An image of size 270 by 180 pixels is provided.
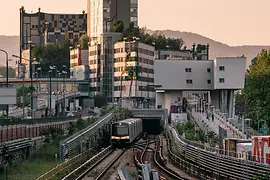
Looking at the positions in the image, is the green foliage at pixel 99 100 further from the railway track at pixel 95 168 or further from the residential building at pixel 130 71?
the railway track at pixel 95 168

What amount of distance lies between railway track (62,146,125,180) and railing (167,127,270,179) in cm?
520

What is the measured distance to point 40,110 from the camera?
96.6m

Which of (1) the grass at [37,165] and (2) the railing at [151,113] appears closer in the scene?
(1) the grass at [37,165]

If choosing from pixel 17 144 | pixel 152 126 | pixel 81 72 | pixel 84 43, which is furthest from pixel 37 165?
pixel 84 43

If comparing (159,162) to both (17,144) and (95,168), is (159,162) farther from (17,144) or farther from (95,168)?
(17,144)

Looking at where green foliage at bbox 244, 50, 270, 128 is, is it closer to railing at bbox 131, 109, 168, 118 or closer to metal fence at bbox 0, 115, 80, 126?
railing at bbox 131, 109, 168, 118

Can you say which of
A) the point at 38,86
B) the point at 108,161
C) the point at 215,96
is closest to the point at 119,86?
the point at 38,86

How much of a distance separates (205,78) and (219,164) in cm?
6288

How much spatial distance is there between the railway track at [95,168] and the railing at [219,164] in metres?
5.20

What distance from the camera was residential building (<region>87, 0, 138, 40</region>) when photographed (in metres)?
176

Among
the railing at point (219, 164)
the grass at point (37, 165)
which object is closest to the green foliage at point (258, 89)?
the grass at point (37, 165)

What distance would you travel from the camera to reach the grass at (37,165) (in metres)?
41.4

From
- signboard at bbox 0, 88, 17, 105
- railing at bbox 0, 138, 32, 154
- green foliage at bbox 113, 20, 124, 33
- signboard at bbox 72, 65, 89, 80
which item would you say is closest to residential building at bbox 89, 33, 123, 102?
green foliage at bbox 113, 20, 124, 33

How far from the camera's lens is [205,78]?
10131 centimetres
